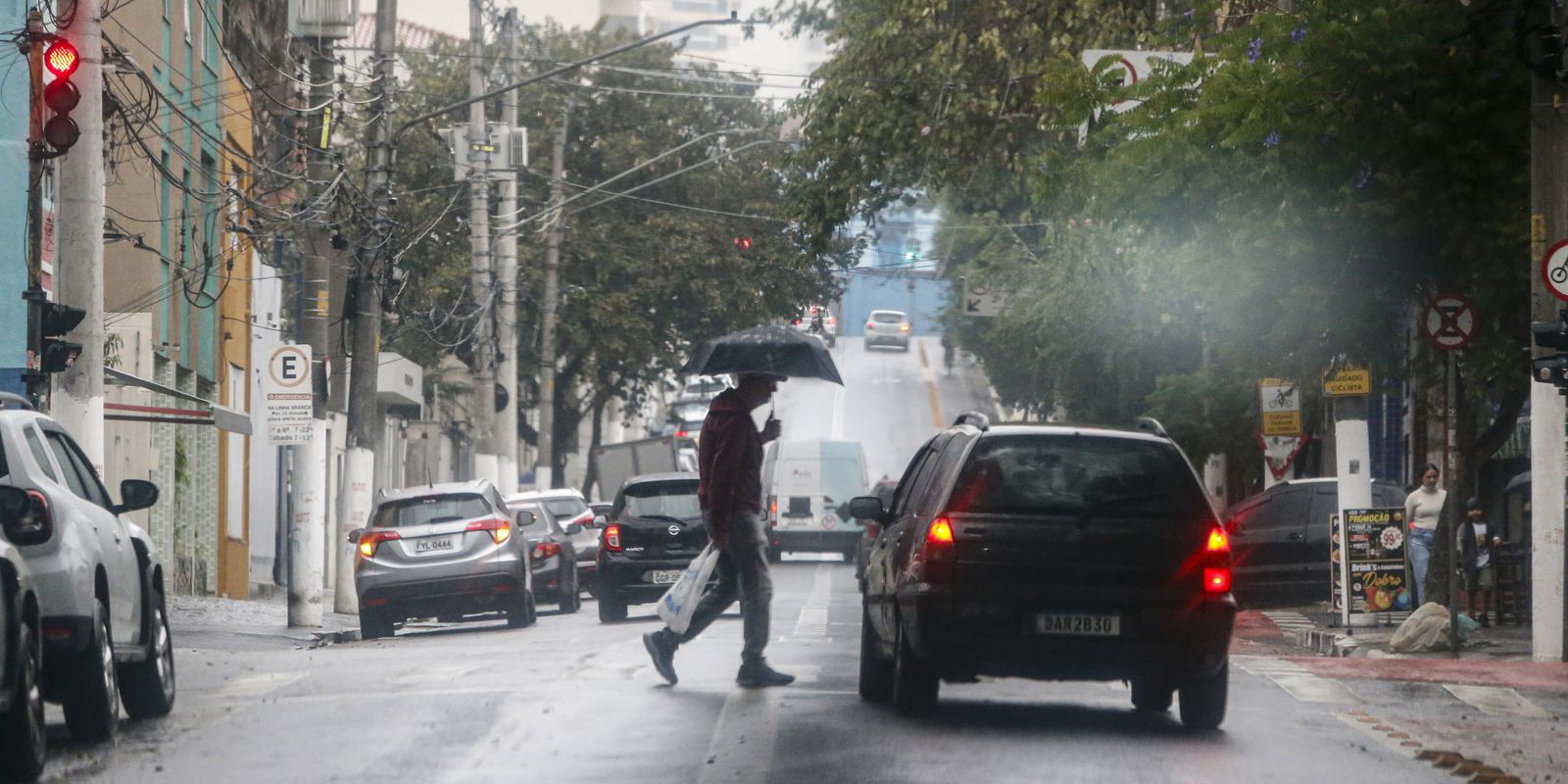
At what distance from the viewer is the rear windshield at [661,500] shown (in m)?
25.5

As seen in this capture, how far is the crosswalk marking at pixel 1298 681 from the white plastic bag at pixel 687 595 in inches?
130

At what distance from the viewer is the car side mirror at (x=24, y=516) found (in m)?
9.42

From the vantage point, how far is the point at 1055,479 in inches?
441

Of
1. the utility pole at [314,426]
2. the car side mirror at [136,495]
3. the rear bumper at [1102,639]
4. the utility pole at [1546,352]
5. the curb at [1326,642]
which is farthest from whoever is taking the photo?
the utility pole at [314,426]

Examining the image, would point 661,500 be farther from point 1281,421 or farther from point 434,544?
point 1281,421

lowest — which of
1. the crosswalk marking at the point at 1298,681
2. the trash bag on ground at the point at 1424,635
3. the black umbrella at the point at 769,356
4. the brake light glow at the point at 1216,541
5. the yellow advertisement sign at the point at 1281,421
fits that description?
the trash bag on ground at the point at 1424,635

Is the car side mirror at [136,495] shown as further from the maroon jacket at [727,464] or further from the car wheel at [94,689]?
the maroon jacket at [727,464]

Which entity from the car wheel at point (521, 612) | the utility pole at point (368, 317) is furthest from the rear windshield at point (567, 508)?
the car wheel at point (521, 612)

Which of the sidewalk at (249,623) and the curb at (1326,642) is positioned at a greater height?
the curb at (1326,642)

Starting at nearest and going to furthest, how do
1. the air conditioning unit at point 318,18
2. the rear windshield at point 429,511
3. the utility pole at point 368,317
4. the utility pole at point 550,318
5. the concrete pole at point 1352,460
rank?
the rear windshield at point 429,511, the concrete pole at point 1352,460, the air conditioning unit at point 318,18, the utility pole at point 368,317, the utility pole at point 550,318

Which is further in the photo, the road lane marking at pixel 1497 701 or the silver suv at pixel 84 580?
the road lane marking at pixel 1497 701

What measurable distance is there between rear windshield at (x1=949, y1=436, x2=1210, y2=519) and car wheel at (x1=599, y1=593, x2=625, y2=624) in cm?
1387

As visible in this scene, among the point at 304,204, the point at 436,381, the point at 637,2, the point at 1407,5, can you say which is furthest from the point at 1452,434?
the point at 637,2

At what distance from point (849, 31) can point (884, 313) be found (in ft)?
226
